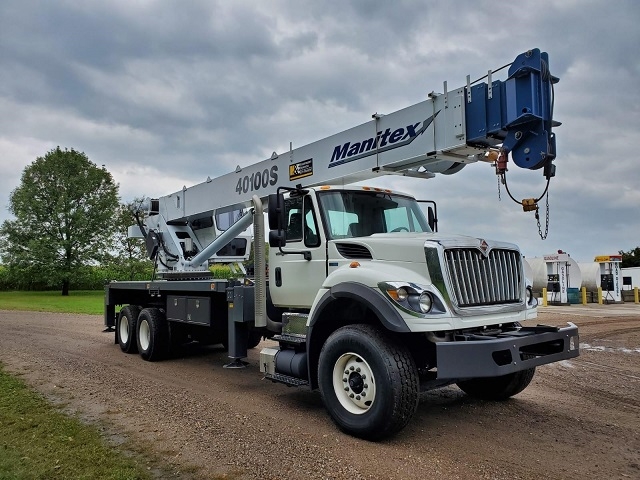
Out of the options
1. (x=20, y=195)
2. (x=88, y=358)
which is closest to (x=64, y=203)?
(x=20, y=195)

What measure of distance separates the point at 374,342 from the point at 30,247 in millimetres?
42422


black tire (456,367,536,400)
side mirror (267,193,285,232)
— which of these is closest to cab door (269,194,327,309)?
side mirror (267,193,285,232)

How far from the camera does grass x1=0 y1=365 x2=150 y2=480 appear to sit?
4.34 meters

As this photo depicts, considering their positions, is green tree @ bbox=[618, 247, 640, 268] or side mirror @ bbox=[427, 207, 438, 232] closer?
side mirror @ bbox=[427, 207, 438, 232]

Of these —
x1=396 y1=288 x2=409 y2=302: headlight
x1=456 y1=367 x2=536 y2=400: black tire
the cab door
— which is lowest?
x1=456 y1=367 x2=536 y2=400: black tire

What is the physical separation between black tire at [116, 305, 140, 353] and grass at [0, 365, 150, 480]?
4.27 m

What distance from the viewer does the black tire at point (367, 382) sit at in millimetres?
4887

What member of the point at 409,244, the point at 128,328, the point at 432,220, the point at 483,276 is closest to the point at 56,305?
the point at 128,328

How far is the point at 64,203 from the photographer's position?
42.3m

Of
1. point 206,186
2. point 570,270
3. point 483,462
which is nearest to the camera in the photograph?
point 483,462

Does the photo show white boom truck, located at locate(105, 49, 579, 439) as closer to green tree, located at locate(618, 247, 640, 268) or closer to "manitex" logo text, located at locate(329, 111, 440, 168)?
"manitex" logo text, located at locate(329, 111, 440, 168)

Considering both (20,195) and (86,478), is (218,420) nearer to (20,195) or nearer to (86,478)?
(86,478)

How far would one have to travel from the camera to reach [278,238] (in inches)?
253

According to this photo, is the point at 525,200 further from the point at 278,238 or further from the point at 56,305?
the point at 56,305
